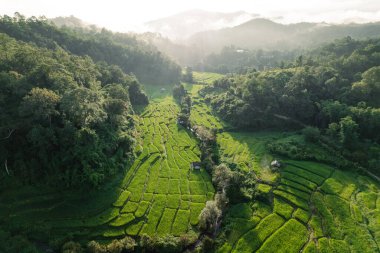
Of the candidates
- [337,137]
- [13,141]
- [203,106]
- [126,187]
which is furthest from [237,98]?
[13,141]

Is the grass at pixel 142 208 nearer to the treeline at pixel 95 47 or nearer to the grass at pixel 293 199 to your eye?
the grass at pixel 293 199

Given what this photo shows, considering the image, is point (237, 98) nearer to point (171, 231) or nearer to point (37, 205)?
point (171, 231)

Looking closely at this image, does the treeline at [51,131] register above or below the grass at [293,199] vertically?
above

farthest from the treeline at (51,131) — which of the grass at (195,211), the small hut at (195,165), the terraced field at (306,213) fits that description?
the terraced field at (306,213)

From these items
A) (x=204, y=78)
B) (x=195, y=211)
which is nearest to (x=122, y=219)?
(x=195, y=211)

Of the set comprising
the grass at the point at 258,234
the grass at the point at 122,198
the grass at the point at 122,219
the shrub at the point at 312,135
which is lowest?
the grass at the point at 258,234

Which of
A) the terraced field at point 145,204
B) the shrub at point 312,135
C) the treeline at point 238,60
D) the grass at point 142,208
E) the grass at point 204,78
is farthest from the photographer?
the treeline at point 238,60

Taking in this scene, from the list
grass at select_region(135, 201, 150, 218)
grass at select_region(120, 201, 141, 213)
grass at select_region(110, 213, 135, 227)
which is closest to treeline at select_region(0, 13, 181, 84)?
grass at select_region(120, 201, 141, 213)

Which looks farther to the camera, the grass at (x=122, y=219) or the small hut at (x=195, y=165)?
the small hut at (x=195, y=165)
